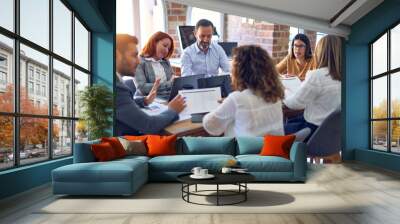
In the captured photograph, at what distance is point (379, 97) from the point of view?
884cm

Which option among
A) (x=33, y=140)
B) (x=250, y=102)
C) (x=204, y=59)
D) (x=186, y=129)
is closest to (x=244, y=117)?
(x=250, y=102)

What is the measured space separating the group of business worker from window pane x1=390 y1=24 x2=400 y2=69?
136 cm

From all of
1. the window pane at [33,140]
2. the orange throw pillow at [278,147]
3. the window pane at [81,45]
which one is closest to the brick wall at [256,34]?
the orange throw pillow at [278,147]

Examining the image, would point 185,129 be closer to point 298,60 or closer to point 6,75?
point 298,60

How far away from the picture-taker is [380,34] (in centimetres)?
870

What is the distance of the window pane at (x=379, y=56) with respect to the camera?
337 inches

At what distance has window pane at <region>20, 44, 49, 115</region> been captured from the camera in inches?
209

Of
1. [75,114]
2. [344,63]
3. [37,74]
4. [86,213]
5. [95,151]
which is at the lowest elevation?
[86,213]

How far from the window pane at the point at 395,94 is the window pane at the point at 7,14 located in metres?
7.14

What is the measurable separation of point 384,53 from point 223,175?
5.68 metres

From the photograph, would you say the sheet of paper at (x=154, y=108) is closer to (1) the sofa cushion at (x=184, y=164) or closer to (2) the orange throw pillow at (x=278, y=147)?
(1) the sofa cushion at (x=184, y=164)

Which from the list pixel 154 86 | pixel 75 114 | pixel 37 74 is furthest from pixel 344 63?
pixel 37 74

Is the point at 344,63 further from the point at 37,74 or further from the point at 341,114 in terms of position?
the point at 37,74

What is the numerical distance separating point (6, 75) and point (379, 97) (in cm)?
770
